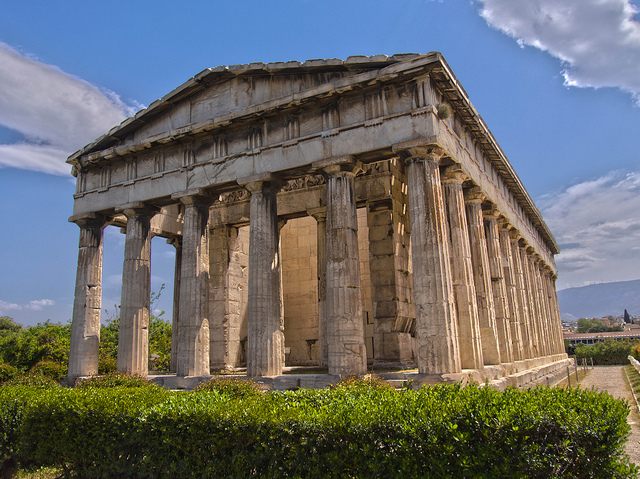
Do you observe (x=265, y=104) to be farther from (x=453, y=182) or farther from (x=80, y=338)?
(x=80, y=338)

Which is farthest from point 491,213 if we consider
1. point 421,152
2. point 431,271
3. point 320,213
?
point 431,271

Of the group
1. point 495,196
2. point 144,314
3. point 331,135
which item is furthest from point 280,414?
point 495,196

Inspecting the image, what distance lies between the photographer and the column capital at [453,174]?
52.9 ft

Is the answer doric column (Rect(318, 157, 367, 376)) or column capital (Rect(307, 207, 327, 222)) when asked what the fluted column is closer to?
column capital (Rect(307, 207, 327, 222))

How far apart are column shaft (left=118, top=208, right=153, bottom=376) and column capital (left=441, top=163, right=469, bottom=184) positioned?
11414 millimetres

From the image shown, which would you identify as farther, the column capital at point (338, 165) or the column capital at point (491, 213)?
the column capital at point (491, 213)

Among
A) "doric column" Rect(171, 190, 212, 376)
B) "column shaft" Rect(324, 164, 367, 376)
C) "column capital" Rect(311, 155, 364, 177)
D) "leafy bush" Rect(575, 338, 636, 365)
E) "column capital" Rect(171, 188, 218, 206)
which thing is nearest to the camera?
"column shaft" Rect(324, 164, 367, 376)

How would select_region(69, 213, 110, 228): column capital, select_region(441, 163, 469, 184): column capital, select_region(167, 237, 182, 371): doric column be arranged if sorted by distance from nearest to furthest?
select_region(441, 163, 469, 184): column capital, select_region(69, 213, 110, 228): column capital, select_region(167, 237, 182, 371): doric column

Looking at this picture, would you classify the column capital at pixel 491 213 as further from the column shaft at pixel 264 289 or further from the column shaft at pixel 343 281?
the column shaft at pixel 264 289

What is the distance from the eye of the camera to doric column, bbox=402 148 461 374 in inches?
516

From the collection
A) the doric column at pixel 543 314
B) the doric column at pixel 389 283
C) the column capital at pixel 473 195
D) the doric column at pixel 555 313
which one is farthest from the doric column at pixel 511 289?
the doric column at pixel 555 313

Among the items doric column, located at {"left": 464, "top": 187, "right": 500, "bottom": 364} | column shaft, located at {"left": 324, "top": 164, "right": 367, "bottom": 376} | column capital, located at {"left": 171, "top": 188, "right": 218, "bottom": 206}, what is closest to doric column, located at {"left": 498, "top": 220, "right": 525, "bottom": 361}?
doric column, located at {"left": 464, "top": 187, "right": 500, "bottom": 364}

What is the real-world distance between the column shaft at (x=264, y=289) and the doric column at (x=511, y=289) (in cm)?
1131

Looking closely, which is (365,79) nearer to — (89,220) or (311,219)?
(311,219)
